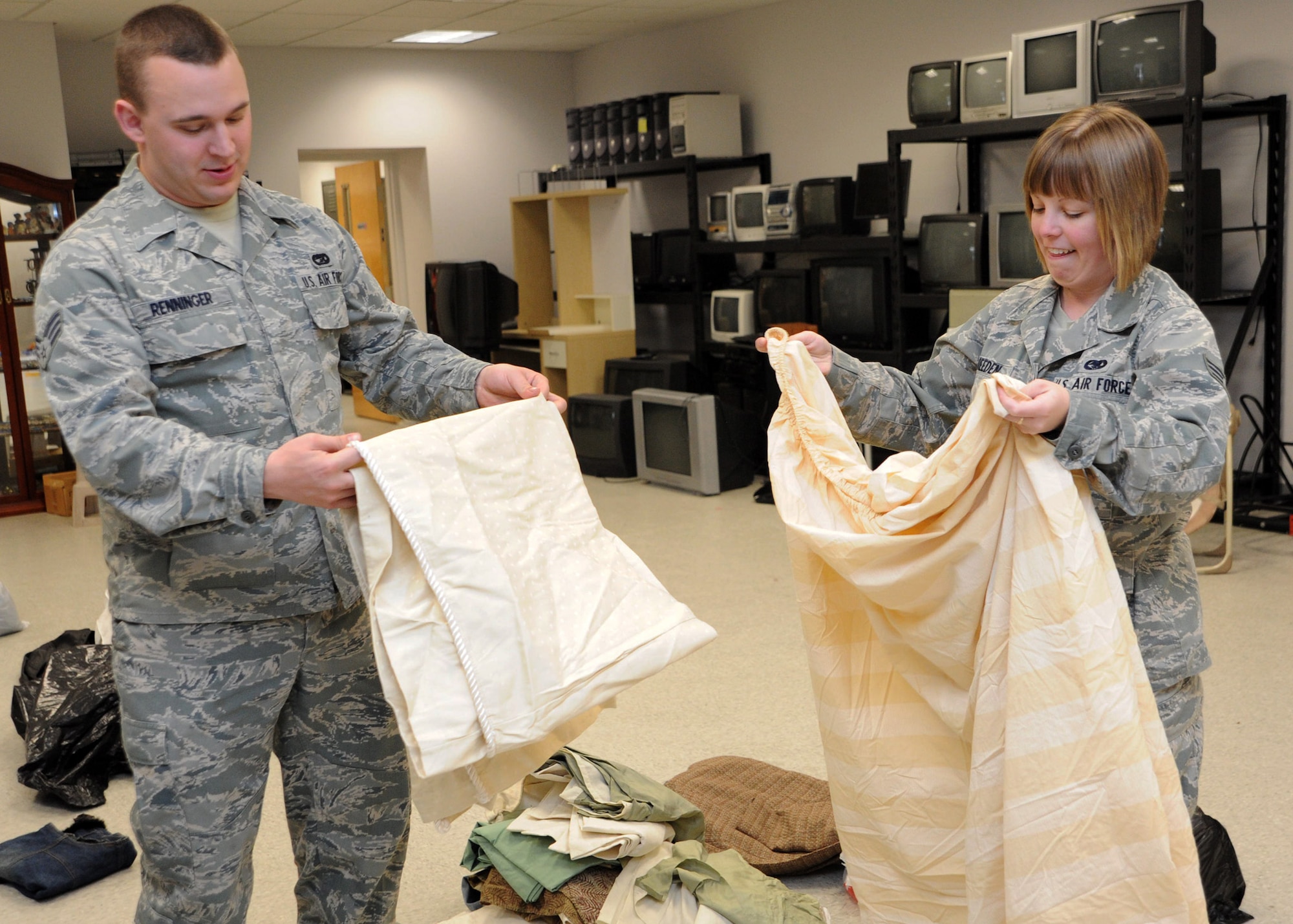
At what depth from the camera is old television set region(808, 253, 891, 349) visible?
6.32 metres

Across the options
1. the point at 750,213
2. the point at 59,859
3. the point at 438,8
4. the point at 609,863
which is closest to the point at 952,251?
the point at 750,213

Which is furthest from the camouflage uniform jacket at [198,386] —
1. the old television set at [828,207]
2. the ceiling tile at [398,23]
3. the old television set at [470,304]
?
the old television set at [470,304]

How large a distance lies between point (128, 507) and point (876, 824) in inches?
50.2

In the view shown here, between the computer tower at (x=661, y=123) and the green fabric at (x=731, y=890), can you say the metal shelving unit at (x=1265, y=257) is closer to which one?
the computer tower at (x=661, y=123)

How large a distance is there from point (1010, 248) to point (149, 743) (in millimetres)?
4729

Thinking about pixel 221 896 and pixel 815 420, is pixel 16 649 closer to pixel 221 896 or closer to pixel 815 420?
pixel 221 896

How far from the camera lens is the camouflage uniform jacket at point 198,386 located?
1.58 metres

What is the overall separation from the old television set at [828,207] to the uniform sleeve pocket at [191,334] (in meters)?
5.35

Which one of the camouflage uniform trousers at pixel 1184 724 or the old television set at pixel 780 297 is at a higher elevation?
the old television set at pixel 780 297

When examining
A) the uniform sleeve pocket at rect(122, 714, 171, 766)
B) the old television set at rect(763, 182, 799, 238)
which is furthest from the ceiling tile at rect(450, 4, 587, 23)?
the uniform sleeve pocket at rect(122, 714, 171, 766)

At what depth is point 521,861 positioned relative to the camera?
2.42m

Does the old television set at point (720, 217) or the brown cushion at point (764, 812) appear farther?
the old television set at point (720, 217)

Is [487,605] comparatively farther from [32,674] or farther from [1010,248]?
[1010,248]

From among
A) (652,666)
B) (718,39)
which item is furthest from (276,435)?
(718,39)
